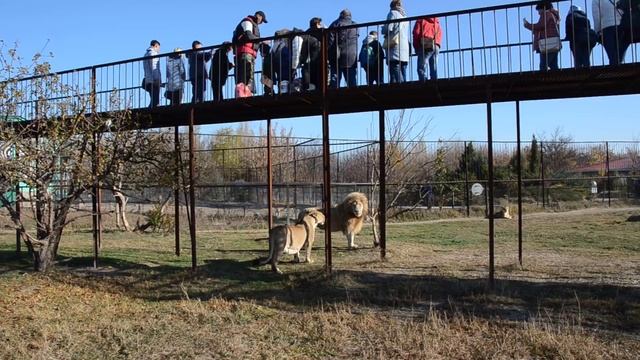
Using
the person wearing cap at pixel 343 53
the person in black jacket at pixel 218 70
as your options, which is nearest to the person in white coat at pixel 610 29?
the person wearing cap at pixel 343 53

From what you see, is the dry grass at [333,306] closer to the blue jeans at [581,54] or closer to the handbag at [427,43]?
the blue jeans at [581,54]

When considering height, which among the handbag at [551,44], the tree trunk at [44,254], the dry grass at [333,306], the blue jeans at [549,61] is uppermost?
the handbag at [551,44]

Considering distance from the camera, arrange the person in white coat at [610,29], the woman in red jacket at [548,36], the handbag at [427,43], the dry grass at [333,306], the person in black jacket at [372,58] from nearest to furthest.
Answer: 1. the dry grass at [333,306]
2. the person in white coat at [610,29]
3. the woman in red jacket at [548,36]
4. the handbag at [427,43]
5. the person in black jacket at [372,58]

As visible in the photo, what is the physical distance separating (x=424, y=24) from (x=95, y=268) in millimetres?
7097

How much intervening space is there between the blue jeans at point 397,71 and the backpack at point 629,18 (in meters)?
3.06

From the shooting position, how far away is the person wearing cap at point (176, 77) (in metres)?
11.3

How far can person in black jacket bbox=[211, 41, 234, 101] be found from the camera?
10.8 metres

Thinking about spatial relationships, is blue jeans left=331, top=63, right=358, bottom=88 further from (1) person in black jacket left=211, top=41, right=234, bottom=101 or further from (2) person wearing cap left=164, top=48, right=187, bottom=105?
(2) person wearing cap left=164, top=48, right=187, bottom=105

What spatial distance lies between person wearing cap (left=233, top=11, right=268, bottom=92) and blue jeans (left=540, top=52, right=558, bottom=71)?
4503mm

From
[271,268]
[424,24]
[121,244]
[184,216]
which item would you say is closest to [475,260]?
[271,268]

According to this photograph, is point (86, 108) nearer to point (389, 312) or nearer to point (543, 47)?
point (389, 312)

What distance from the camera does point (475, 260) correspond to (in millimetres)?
11336

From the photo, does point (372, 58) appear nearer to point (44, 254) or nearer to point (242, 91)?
point (242, 91)

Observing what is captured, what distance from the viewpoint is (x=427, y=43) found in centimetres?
935
